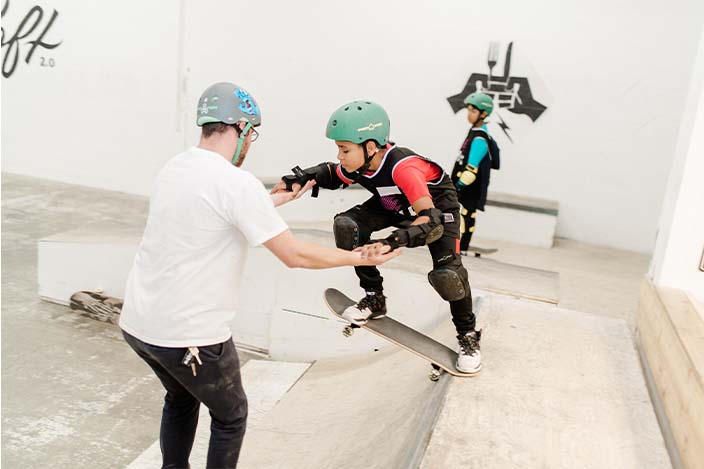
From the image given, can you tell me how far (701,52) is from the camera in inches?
137

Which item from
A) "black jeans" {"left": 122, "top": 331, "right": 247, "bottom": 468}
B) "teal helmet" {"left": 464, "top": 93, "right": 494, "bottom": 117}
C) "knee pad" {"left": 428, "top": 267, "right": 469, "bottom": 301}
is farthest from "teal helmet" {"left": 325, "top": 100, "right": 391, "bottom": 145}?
"teal helmet" {"left": 464, "top": 93, "right": 494, "bottom": 117}

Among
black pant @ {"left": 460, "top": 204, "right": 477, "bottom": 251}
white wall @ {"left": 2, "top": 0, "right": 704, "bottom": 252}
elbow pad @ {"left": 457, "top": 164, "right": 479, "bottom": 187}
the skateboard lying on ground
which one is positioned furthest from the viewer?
white wall @ {"left": 2, "top": 0, "right": 704, "bottom": 252}

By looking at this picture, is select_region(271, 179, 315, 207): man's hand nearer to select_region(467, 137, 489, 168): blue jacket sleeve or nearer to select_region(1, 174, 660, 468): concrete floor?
select_region(1, 174, 660, 468): concrete floor

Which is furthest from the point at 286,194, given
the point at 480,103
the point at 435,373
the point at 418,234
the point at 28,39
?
the point at 28,39

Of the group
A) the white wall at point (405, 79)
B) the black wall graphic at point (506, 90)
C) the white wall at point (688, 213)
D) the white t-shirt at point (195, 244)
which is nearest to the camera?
the white t-shirt at point (195, 244)

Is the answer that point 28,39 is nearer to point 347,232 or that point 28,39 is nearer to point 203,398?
point 347,232

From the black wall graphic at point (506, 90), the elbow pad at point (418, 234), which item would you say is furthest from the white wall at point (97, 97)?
the elbow pad at point (418, 234)

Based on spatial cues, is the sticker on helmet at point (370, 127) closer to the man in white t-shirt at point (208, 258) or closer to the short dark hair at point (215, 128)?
the man in white t-shirt at point (208, 258)

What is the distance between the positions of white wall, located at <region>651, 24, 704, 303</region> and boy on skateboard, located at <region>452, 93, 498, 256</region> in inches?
64.8

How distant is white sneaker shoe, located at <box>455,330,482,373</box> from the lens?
9.64ft

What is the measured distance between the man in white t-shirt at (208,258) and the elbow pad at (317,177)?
1.02 metres

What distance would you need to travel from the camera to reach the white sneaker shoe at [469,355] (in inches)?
116

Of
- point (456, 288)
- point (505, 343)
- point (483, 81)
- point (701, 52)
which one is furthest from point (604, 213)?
point (456, 288)

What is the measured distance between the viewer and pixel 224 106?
197cm
